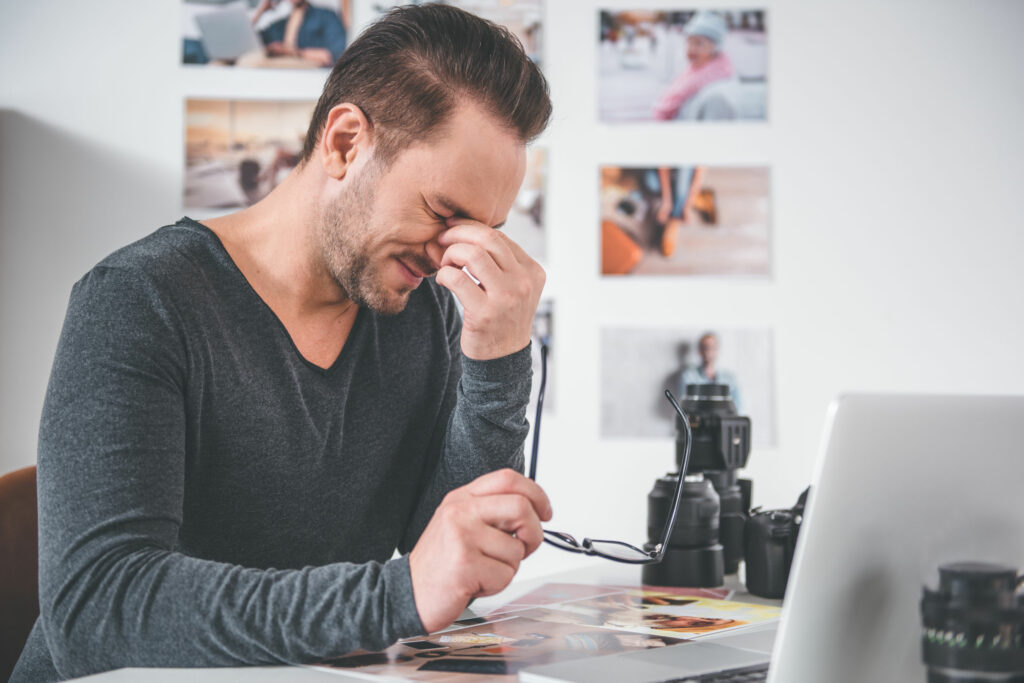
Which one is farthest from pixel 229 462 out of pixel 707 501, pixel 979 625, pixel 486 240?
pixel 979 625

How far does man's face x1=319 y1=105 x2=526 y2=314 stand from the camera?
0.97m

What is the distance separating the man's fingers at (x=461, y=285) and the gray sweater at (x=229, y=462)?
10 cm

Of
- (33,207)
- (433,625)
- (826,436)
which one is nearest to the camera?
(826,436)

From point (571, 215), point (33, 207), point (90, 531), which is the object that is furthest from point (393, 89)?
point (33, 207)

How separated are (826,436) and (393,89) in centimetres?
66

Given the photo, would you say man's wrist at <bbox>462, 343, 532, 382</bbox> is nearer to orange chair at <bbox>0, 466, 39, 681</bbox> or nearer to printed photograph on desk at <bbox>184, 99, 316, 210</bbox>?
orange chair at <bbox>0, 466, 39, 681</bbox>

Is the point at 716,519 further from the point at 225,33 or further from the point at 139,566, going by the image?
the point at 225,33

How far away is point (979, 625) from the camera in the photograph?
50cm

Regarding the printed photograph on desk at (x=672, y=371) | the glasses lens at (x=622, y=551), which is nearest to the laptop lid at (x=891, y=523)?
the glasses lens at (x=622, y=551)

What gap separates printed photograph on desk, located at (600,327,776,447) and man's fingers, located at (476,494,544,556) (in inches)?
61.1

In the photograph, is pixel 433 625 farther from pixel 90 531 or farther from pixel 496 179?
pixel 496 179

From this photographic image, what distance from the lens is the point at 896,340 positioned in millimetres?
2264

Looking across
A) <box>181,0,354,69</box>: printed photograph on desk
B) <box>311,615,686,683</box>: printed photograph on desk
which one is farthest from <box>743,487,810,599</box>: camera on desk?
<box>181,0,354,69</box>: printed photograph on desk

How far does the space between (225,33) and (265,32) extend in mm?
95
